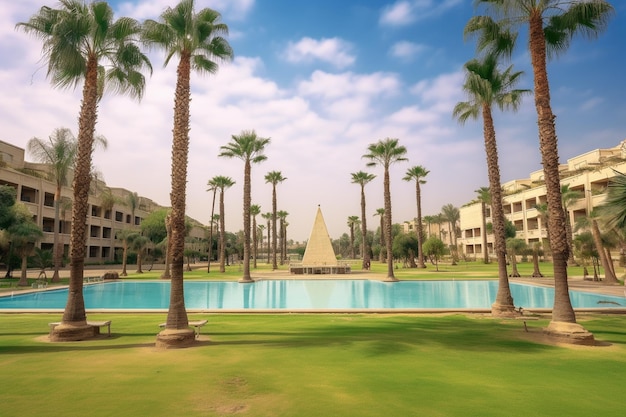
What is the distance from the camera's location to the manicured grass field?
5.62 m

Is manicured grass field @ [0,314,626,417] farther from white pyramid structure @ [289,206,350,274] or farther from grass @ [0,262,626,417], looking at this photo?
white pyramid structure @ [289,206,350,274]

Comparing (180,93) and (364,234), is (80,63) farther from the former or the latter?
(364,234)

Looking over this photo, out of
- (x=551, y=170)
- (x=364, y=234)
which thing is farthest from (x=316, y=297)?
(x=364, y=234)

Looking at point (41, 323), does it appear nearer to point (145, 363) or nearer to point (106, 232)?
point (145, 363)

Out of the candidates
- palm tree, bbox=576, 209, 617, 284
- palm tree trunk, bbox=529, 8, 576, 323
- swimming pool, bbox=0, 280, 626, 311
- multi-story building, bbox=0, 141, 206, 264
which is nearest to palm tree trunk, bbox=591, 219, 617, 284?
palm tree, bbox=576, 209, 617, 284

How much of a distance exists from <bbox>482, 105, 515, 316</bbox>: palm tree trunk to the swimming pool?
222 centimetres

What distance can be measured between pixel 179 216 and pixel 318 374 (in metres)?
5.71

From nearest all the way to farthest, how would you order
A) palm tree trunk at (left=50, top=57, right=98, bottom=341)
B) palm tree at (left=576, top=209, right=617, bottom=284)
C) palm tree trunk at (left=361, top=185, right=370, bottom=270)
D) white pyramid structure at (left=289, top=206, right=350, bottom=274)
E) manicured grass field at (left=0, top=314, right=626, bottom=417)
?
manicured grass field at (left=0, top=314, right=626, bottom=417), palm tree trunk at (left=50, top=57, right=98, bottom=341), palm tree at (left=576, top=209, right=617, bottom=284), white pyramid structure at (left=289, top=206, right=350, bottom=274), palm tree trunk at (left=361, top=185, right=370, bottom=270)

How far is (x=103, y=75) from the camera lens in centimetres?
1366

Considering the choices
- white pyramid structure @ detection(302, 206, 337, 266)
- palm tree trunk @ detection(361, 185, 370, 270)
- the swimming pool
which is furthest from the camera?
palm tree trunk @ detection(361, 185, 370, 270)

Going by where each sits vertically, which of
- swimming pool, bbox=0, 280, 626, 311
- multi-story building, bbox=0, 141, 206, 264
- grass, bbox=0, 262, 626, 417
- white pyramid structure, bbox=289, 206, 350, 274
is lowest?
swimming pool, bbox=0, 280, 626, 311

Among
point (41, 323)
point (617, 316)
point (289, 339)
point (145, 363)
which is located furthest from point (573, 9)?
point (41, 323)

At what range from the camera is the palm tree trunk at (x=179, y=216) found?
32.1 ft

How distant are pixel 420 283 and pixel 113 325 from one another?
2543 centimetres
